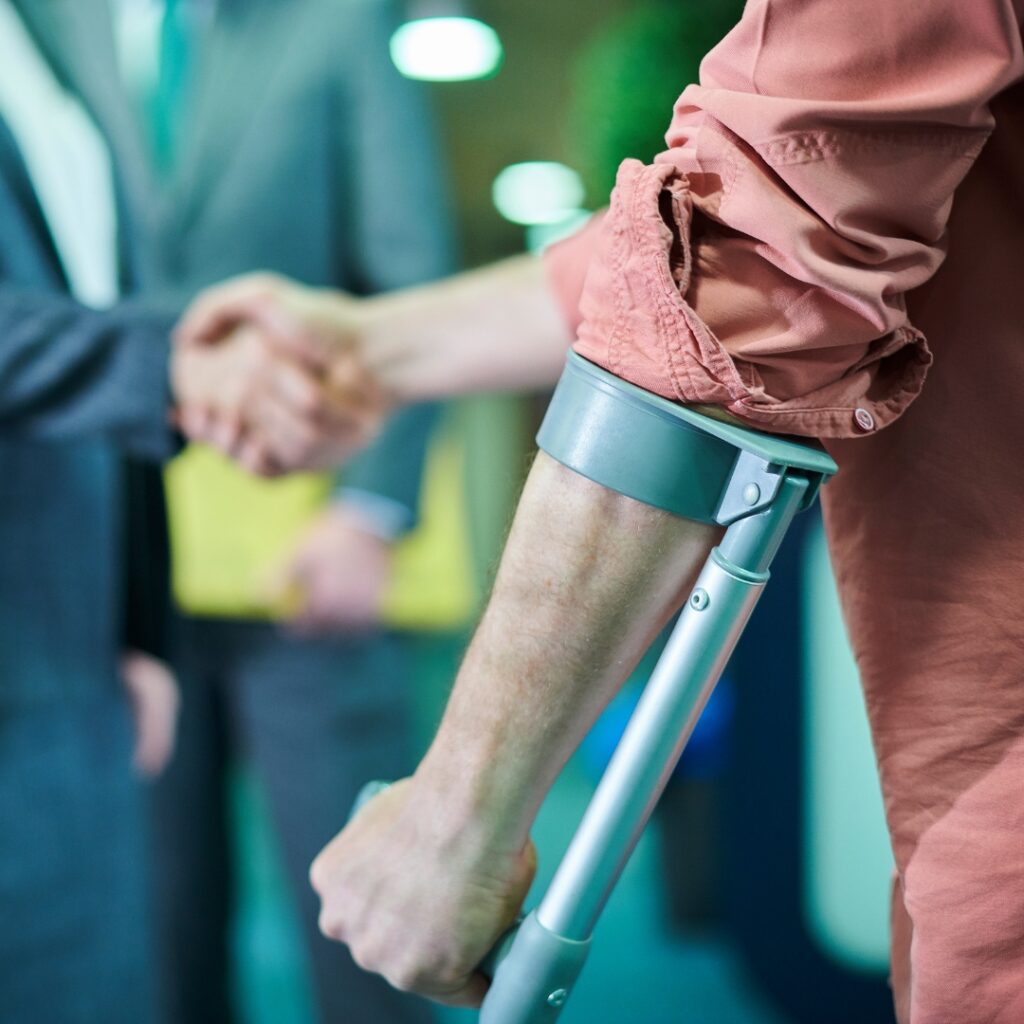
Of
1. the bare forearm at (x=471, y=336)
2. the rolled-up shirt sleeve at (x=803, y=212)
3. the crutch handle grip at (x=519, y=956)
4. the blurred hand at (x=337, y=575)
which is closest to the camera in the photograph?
the rolled-up shirt sleeve at (x=803, y=212)

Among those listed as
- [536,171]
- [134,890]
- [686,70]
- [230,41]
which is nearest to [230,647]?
[134,890]

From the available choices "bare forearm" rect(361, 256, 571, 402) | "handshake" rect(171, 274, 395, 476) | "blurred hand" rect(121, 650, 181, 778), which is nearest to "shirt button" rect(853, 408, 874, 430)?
"bare forearm" rect(361, 256, 571, 402)

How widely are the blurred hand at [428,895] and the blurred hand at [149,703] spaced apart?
647 millimetres

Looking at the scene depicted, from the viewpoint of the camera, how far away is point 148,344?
3.64ft

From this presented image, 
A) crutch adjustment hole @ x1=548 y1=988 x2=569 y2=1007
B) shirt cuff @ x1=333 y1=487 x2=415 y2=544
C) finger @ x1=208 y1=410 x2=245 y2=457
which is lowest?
shirt cuff @ x1=333 y1=487 x2=415 y2=544

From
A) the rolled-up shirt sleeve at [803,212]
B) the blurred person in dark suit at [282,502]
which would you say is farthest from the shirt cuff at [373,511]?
the rolled-up shirt sleeve at [803,212]

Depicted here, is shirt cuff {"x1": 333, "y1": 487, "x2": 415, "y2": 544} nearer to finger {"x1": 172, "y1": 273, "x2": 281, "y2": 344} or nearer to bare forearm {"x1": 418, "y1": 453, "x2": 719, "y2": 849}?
→ finger {"x1": 172, "y1": 273, "x2": 281, "y2": 344}

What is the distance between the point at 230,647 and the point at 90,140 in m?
0.63

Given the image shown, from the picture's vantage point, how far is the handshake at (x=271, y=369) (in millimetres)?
1128

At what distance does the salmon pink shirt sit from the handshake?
0.64 metres

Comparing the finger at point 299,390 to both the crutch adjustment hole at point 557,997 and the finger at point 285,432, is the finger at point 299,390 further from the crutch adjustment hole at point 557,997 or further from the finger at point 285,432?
the crutch adjustment hole at point 557,997

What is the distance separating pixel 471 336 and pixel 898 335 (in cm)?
57

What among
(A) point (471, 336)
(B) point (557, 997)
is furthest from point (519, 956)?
(A) point (471, 336)

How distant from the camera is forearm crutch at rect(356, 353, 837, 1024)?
50cm
